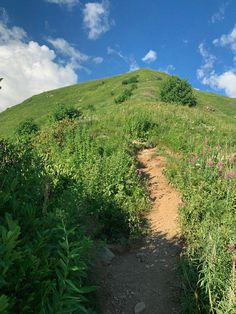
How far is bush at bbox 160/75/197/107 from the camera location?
34.0 metres

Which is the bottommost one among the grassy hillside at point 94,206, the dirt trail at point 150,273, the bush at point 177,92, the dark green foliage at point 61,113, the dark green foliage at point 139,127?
the dirt trail at point 150,273

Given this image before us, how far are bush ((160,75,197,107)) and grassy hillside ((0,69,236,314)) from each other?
16.2 meters

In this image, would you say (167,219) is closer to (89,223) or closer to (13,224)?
(89,223)

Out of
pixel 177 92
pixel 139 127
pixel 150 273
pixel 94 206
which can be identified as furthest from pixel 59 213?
pixel 177 92

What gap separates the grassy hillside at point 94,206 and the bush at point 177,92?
639 inches

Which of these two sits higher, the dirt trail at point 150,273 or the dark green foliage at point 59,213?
the dark green foliage at point 59,213

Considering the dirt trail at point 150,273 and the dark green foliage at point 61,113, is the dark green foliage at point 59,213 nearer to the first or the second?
the dirt trail at point 150,273

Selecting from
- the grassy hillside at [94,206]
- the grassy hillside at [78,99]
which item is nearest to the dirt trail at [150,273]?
the grassy hillside at [94,206]

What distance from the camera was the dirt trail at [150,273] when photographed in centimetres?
608

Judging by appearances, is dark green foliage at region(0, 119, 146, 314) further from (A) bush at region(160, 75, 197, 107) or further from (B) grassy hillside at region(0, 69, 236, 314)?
(A) bush at region(160, 75, 197, 107)

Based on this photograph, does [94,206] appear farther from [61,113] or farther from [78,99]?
[78,99]

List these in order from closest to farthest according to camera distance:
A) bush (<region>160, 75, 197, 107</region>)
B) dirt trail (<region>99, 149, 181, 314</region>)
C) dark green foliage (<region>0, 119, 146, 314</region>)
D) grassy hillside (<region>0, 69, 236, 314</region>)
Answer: dark green foliage (<region>0, 119, 146, 314</region>)
grassy hillside (<region>0, 69, 236, 314</region>)
dirt trail (<region>99, 149, 181, 314</region>)
bush (<region>160, 75, 197, 107</region>)

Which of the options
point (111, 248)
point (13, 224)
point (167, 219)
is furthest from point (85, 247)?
point (167, 219)

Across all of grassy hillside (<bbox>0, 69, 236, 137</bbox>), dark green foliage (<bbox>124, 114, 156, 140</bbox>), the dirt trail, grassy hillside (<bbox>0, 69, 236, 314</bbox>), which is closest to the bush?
grassy hillside (<bbox>0, 69, 236, 314</bbox>)
